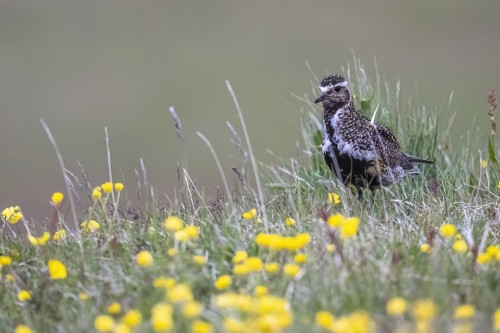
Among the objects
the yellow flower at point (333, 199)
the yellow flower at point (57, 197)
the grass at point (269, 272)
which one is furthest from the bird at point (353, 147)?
the yellow flower at point (57, 197)

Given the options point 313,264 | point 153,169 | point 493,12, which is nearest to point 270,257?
point 313,264

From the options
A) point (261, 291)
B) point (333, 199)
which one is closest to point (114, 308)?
point (261, 291)

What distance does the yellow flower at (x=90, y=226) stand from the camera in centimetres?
641

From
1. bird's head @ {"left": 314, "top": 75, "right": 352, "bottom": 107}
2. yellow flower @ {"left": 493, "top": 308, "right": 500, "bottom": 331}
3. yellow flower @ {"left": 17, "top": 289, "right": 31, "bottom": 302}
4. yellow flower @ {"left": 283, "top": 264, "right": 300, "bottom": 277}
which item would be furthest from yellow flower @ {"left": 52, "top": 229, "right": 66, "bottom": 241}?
yellow flower @ {"left": 493, "top": 308, "right": 500, "bottom": 331}

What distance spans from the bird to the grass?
2.39 ft

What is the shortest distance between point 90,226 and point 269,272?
1747mm

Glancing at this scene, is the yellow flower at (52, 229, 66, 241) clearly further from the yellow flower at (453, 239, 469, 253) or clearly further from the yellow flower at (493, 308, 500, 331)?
the yellow flower at (493, 308, 500, 331)

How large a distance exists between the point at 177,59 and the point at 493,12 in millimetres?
10053

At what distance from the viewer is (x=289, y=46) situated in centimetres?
3038

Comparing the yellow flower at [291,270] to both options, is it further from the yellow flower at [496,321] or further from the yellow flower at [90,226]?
the yellow flower at [90,226]

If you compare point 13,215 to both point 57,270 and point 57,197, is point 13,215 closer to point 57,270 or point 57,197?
point 57,197

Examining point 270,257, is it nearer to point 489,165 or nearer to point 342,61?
point 489,165

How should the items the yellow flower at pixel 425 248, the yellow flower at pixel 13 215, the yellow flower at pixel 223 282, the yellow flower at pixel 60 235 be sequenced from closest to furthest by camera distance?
the yellow flower at pixel 223 282 < the yellow flower at pixel 425 248 < the yellow flower at pixel 60 235 < the yellow flower at pixel 13 215

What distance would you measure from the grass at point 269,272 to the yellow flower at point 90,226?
0.03m
